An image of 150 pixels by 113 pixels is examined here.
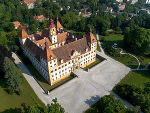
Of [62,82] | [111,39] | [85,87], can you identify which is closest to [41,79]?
[62,82]

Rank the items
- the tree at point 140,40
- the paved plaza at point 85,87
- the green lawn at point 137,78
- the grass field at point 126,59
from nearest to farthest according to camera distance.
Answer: the paved plaza at point 85,87
the green lawn at point 137,78
the grass field at point 126,59
the tree at point 140,40

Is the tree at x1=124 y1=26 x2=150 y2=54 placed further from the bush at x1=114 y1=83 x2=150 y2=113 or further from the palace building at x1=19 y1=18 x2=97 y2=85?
the bush at x1=114 y1=83 x2=150 y2=113

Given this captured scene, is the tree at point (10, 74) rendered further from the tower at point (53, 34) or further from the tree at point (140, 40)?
the tree at point (140, 40)

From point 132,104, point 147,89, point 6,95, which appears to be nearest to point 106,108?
point 132,104

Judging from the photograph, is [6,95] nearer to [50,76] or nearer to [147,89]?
[50,76]

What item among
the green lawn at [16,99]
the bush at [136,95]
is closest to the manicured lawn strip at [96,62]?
the bush at [136,95]

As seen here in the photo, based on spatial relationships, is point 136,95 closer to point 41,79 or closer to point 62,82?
point 62,82

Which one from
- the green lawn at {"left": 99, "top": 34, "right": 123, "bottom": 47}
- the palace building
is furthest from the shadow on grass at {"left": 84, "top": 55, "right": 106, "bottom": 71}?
the green lawn at {"left": 99, "top": 34, "right": 123, "bottom": 47}
